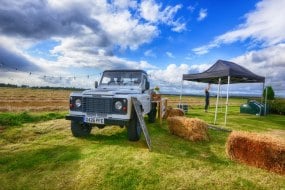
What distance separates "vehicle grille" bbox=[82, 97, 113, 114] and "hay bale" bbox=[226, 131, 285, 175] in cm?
345

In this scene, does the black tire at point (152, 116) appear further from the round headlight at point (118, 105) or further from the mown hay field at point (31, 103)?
the mown hay field at point (31, 103)

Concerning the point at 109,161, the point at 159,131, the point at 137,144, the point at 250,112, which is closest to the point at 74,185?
the point at 109,161

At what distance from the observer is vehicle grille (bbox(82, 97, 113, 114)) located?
21.9 ft

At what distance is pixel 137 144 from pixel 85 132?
80.0 inches

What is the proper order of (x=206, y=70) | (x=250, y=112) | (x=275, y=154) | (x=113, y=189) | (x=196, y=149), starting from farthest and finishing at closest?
(x=250, y=112)
(x=206, y=70)
(x=196, y=149)
(x=275, y=154)
(x=113, y=189)

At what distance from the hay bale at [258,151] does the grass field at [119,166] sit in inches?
8.9

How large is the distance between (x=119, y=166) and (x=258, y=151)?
3265 millimetres

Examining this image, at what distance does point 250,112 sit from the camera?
19.2 meters

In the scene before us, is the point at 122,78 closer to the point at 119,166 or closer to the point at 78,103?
the point at 78,103

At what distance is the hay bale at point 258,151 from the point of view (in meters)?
5.15

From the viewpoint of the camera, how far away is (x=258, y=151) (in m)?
5.42

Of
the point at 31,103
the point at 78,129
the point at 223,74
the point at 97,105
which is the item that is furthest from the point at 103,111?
the point at 31,103

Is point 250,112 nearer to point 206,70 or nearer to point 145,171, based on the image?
point 206,70

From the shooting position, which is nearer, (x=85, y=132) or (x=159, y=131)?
(x=85, y=132)
